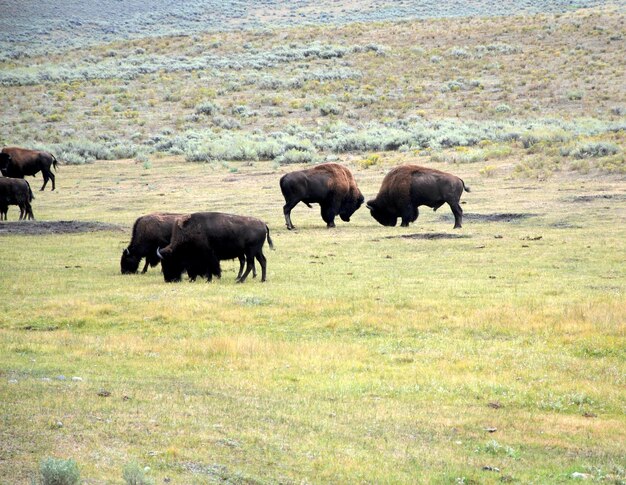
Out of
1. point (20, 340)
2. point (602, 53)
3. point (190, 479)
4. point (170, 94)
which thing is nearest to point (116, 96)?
point (170, 94)

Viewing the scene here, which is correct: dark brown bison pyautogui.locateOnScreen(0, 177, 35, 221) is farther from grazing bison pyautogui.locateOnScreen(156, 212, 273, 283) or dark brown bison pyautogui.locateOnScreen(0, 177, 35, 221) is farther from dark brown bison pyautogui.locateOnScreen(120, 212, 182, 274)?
grazing bison pyautogui.locateOnScreen(156, 212, 273, 283)

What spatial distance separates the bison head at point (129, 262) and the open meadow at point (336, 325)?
46 cm

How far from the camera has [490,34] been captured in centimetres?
8381

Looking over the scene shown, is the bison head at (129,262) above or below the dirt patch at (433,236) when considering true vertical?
above

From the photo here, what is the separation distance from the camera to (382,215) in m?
29.2

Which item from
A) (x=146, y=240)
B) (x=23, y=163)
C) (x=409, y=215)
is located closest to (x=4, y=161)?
(x=23, y=163)

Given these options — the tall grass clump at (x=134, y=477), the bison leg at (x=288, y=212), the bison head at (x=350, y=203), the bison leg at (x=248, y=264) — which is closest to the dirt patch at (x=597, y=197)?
the bison head at (x=350, y=203)

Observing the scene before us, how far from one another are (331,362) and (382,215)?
17.1 metres

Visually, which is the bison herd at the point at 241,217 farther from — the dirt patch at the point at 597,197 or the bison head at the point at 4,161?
the dirt patch at the point at 597,197

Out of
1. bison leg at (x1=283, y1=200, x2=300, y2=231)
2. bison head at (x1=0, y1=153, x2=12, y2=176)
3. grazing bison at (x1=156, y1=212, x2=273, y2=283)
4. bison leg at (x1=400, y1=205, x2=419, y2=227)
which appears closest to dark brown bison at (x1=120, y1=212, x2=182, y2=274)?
grazing bison at (x1=156, y1=212, x2=273, y2=283)

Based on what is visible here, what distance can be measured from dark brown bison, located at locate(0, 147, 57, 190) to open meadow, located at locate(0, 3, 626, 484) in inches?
48.1

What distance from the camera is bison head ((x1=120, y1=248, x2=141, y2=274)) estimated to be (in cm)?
2073

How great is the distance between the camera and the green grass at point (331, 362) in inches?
326

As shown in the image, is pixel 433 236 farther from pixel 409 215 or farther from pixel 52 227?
pixel 52 227
